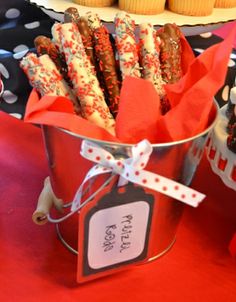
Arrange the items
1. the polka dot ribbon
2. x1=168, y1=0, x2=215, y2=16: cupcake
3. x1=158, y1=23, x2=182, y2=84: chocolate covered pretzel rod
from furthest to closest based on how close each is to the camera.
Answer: x1=168, y1=0, x2=215, y2=16: cupcake < x1=158, y1=23, x2=182, y2=84: chocolate covered pretzel rod < the polka dot ribbon

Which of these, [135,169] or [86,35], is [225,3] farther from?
[135,169]

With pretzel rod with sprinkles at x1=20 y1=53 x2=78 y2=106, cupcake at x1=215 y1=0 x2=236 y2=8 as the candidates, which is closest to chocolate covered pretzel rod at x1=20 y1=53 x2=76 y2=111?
pretzel rod with sprinkles at x1=20 y1=53 x2=78 y2=106

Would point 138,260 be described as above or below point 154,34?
below

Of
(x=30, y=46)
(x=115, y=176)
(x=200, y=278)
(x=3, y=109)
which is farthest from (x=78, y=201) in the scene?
(x=30, y=46)

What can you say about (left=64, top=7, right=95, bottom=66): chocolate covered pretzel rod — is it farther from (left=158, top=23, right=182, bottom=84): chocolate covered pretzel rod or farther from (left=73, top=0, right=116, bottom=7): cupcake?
(left=73, top=0, right=116, bottom=7): cupcake

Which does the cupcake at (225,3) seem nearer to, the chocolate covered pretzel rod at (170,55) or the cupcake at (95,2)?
the cupcake at (95,2)

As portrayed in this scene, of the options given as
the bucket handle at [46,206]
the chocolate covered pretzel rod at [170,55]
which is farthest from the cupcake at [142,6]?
the bucket handle at [46,206]

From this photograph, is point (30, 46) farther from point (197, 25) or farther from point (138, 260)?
point (138, 260)

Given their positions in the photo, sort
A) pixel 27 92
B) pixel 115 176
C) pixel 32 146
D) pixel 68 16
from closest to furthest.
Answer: pixel 115 176 < pixel 68 16 < pixel 32 146 < pixel 27 92
